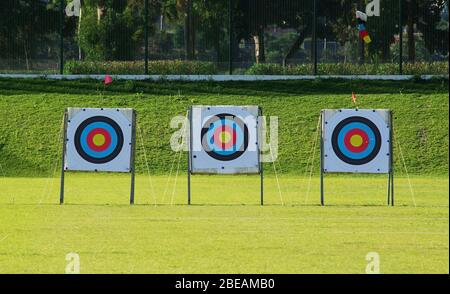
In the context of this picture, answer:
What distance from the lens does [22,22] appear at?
162ft

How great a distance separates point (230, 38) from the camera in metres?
47.7

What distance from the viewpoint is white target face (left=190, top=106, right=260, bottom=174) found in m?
26.3

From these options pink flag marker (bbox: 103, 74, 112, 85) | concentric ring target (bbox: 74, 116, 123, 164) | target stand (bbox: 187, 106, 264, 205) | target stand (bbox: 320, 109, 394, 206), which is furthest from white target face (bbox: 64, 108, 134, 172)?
pink flag marker (bbox: 103, 74, 112, 85)

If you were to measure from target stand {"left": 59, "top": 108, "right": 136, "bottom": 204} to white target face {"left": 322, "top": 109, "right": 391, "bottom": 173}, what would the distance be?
374cm

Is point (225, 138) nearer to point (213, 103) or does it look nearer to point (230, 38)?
point (213, 103)

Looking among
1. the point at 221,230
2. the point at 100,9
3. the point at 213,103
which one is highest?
the point at 100,9

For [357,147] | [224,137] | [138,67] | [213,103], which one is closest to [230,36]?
[138,67]

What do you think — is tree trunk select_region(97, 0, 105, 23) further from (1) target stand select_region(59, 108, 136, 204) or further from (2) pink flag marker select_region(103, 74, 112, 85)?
(1) target stand select_region(59, 108, 136, 204)

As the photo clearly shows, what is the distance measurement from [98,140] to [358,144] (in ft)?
16.0

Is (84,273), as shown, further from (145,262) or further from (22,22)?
(22,22)

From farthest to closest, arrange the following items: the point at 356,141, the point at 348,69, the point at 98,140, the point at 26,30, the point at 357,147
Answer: the point at 26,30 → the point at 348,69 → the point at 357,147 → the point at 356,141 → the point at 98,140

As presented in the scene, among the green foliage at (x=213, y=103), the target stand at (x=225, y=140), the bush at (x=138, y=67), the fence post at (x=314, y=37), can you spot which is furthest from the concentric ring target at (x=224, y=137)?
the fence post at (x=314, y=37)

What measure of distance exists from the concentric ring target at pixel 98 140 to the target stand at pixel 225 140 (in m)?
1.41

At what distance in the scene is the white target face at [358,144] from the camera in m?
26.0
